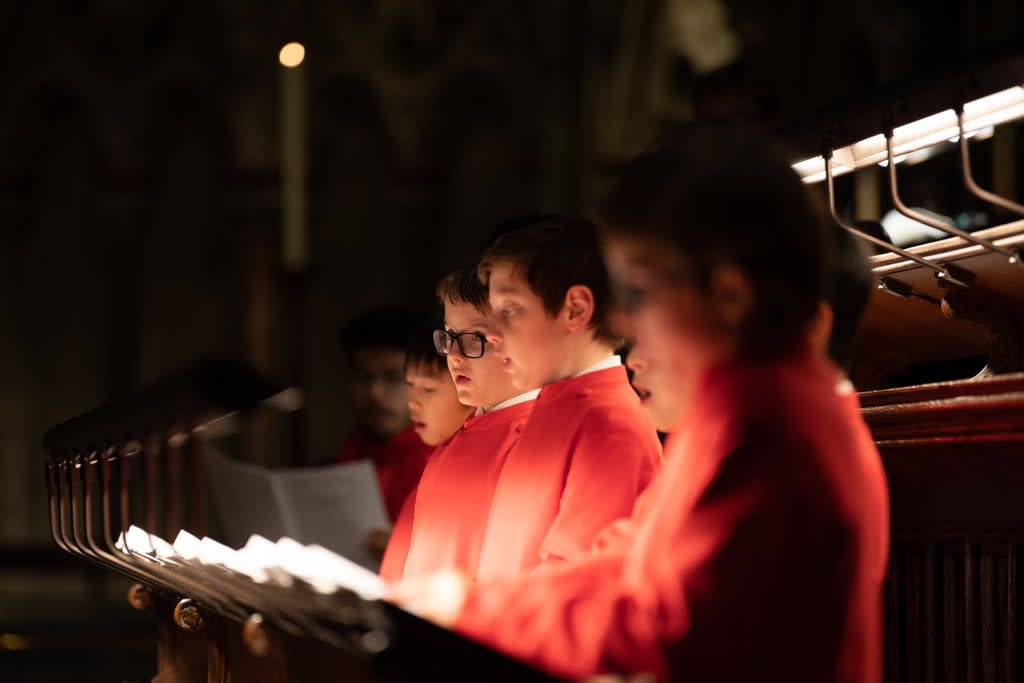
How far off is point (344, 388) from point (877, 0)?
327 centimetres

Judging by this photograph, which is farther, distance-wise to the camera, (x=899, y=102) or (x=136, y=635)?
(x=136, y=635)

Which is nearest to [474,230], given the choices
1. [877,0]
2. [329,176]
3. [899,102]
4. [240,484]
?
[329,176]

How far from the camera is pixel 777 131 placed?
2445 mm

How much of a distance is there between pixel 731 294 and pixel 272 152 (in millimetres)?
6076

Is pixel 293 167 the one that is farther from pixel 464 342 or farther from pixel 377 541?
pixel 464 342

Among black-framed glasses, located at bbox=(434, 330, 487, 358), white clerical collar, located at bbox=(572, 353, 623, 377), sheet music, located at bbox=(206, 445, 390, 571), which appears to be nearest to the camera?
white clerical collar, located at bbox=(572, 353, 623, 377)

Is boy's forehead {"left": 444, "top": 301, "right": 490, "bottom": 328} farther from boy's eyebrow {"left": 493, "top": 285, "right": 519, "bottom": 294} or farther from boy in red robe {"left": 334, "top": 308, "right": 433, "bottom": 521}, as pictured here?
boy in red robe {"left": 334, "top": 308, "right": 433, "bottom": 521}

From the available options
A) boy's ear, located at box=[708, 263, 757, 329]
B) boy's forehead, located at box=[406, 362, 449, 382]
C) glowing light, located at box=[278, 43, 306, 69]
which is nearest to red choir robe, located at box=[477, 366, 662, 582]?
boy's ear, located at box=[708, 263, 757, 329]

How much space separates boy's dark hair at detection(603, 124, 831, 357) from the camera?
1224 mm

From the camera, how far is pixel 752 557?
3.80 ft

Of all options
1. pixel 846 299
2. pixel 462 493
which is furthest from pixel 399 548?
pixel 846 299

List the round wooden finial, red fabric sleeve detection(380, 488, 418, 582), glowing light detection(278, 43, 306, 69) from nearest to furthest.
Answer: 1. the round wooden finial
2. red fabric sleeve detection(380, 488, 418, 582)
3. glowing light detection(278, 43, 306, 69)

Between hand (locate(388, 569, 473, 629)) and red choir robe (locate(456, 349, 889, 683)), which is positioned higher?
red choir robe (locate(456, 349, 889, 683))

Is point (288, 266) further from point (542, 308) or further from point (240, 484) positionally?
point (542, 308)
